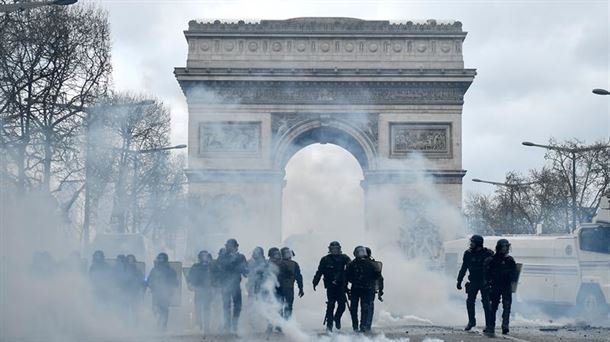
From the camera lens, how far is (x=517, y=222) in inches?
2869

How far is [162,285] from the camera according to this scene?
21.6 meters

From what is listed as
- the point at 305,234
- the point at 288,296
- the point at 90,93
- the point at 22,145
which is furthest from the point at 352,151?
the point at 288,296

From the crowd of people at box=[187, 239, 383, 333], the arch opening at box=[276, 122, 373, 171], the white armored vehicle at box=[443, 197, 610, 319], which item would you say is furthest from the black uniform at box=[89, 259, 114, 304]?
the arch opening at box=[276, 122, 373, 171]

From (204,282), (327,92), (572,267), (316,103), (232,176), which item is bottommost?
(204,282)

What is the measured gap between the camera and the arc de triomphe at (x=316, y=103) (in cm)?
4759

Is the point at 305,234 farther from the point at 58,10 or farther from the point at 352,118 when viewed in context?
the point at 58,10

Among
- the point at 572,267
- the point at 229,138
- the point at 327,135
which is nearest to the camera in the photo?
the point at 572,267

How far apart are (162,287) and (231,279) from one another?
5.04 feet

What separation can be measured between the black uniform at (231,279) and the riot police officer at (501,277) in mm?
4636

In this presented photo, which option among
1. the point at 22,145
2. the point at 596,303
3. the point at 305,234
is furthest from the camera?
the point at 305,234

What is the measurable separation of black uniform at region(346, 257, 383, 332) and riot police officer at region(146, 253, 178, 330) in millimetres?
3995

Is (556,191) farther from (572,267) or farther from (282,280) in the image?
(282,280)

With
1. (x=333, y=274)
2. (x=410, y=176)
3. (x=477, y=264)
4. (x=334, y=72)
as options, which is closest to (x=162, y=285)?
(x=333, y=274)

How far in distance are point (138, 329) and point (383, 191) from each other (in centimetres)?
2897
